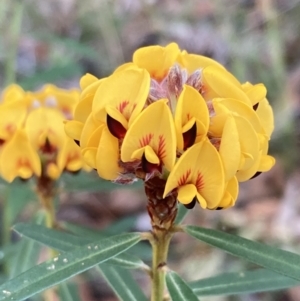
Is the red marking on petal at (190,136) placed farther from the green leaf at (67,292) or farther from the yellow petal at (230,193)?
the green leaf at (67,292)

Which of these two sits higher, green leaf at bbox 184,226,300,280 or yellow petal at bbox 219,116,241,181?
yellow petal at bbox 219,116,241,181

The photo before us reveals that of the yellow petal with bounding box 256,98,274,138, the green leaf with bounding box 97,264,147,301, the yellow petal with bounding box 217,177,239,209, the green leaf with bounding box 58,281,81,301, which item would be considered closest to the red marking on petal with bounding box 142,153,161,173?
the yellow petal with bounding box 217,177,239,209

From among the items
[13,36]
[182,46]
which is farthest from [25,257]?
[182,46]

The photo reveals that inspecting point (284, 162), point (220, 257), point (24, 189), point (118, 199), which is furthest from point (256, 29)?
point (24, 189)

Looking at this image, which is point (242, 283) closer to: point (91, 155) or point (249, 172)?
point (249, 172)

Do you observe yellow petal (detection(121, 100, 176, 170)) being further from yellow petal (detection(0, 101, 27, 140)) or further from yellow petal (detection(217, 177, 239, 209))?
yellow petal (detection(0, 101, 27, 140))
